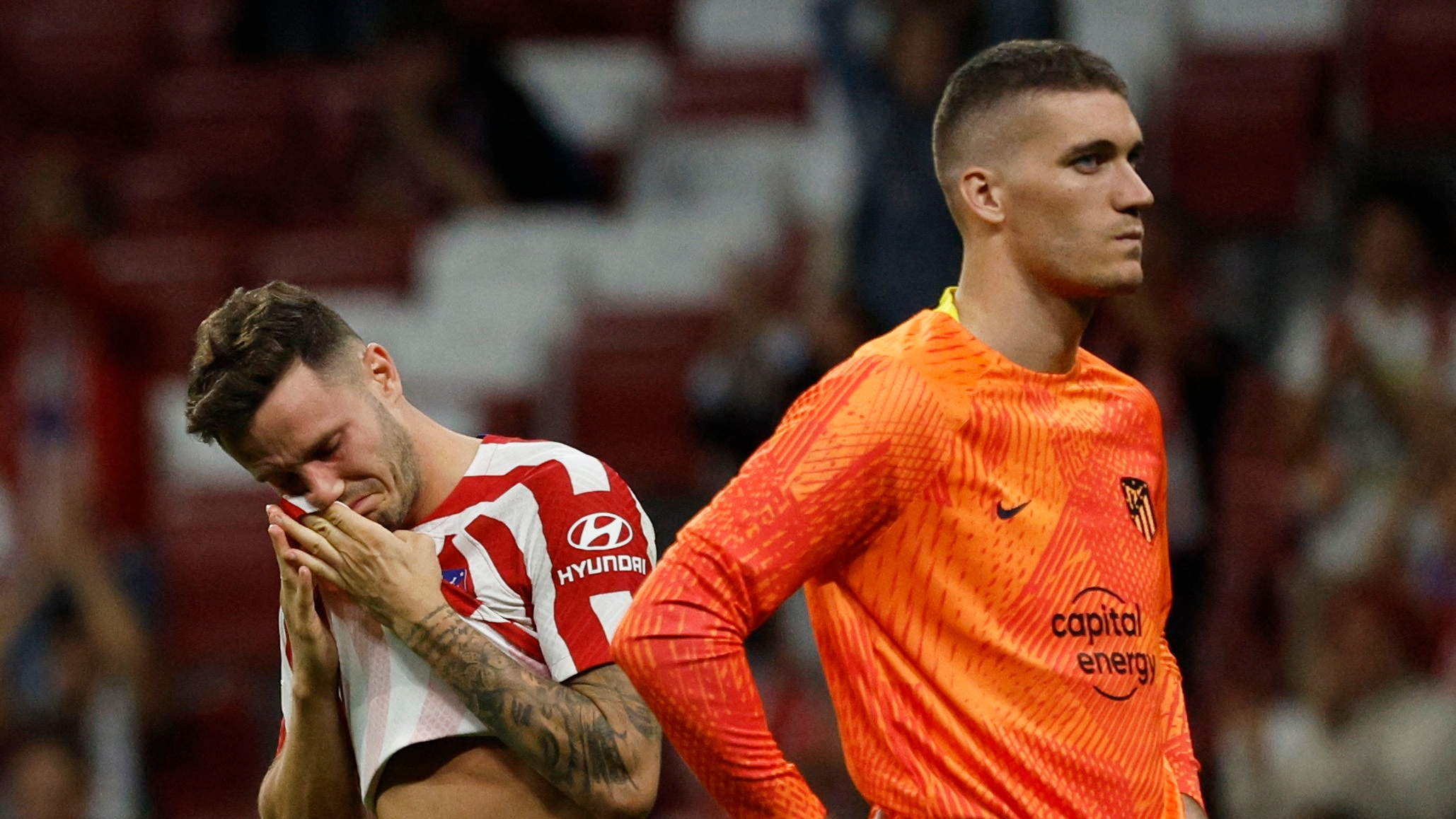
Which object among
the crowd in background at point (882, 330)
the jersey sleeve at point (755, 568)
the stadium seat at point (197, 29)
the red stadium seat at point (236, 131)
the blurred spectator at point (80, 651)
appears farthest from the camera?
the stadium seat at point (197, 29)

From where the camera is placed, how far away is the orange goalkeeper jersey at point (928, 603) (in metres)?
2.49

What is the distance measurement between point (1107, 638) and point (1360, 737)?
3.41 meters

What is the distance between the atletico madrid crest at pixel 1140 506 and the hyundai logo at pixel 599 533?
0.73 meters

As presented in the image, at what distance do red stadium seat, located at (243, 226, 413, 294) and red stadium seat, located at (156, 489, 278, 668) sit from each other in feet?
5.59

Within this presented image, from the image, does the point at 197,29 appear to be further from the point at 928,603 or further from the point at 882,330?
the point at 928,603

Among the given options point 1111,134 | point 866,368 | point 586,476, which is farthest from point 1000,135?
point 586,476

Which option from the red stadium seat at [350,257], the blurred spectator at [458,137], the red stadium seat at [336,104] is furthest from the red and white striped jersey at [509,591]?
the red stadium seat at [336,104]

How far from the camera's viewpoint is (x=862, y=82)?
646 cm

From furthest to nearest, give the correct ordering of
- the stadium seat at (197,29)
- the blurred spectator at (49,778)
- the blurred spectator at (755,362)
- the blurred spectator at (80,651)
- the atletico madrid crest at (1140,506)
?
the stadium seat at (197,29) < the blurred spectator at (80,651) < the blurred spectator at (49,778) < the blurred spectator at (755,362) < the atletico madrid crest at (1140,506)

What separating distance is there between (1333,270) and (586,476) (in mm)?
5132

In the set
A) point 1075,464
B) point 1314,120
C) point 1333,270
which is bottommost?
point 1333,270

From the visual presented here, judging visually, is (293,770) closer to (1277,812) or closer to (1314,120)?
(1277,812)

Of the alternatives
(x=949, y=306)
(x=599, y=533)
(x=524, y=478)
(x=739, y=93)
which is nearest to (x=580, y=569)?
(x=599, y=533)

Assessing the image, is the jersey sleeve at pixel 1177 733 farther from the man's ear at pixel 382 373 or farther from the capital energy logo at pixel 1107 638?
the man's ear at pixel 382 373
